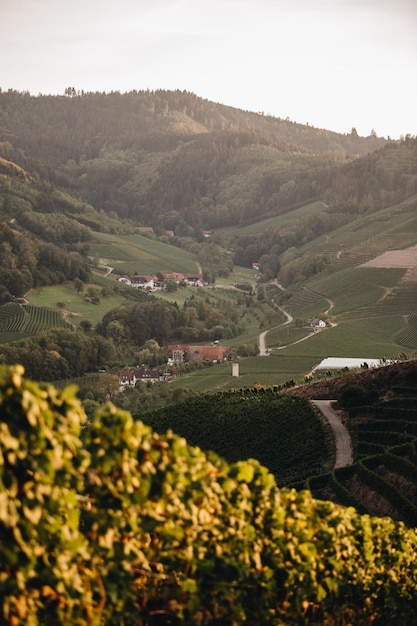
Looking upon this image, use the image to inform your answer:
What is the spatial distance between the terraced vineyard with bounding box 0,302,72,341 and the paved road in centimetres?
6068

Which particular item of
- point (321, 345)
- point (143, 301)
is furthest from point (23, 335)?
point (321, 345)

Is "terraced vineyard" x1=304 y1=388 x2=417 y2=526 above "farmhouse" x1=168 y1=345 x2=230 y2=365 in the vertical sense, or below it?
above

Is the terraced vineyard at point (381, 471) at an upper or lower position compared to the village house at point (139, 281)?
upper

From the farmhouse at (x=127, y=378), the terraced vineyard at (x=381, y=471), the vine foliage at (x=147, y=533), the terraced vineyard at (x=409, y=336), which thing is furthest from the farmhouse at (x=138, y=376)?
the vine foliage at (x=147, y=533)

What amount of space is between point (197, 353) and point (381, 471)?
6574 centimetres

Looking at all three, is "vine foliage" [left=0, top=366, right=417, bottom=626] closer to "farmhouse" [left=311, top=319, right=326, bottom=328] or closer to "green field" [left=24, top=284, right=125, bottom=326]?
"farmhouse" [left=311, top=319, right=326, bottom=328]

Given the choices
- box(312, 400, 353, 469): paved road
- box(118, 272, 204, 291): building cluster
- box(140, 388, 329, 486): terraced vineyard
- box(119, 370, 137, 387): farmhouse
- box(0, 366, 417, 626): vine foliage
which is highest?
box(0, 366, 417, 626): vine foliage

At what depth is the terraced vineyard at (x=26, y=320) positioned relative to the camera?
356ft

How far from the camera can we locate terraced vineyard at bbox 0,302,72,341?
4269 inches

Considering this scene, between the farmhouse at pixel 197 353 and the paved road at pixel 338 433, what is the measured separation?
4373 centimetres

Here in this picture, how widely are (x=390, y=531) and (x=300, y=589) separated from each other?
11.8ft

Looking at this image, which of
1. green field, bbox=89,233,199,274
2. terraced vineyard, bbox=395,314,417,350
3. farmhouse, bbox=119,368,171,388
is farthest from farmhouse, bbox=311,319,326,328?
green field, bbox=89,233,199,274

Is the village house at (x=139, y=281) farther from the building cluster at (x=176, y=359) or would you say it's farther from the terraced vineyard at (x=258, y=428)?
the terraced vineyard at (x=258, y=428)

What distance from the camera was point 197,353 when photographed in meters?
101
